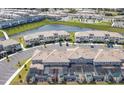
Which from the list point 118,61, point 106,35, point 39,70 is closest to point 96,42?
point 106,35

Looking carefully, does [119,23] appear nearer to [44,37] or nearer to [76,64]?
[76,64]

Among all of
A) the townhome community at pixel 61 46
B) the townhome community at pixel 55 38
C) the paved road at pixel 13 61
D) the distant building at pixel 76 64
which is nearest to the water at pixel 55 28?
the townhome community at pixel 61 46

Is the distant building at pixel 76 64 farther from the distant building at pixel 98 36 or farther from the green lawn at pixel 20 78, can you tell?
the distant building at pixel 98 36

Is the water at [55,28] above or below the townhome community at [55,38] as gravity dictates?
above

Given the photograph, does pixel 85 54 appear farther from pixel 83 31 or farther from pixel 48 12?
pixel 48 12

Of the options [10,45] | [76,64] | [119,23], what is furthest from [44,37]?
[119,23]

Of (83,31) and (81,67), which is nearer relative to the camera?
(81,67)
